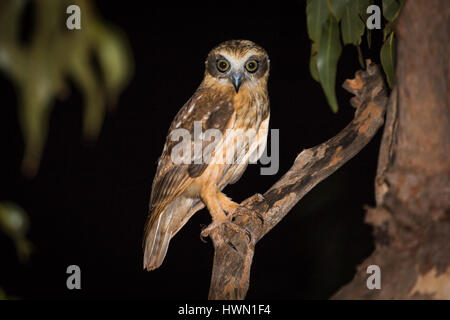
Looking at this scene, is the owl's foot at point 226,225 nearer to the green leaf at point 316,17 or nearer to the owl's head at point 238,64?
the owl's head at point 238,64

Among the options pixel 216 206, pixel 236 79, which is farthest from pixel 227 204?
pixel 236 79

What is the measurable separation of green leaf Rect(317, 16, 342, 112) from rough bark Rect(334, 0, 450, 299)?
0.24 meters

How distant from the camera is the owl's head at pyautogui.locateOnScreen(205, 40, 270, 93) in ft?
7.33

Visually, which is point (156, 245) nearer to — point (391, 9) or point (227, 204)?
point (227, 204)

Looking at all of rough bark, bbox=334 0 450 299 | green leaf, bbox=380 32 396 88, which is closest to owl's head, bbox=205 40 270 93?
green leaf, bbox=380 32 396 88

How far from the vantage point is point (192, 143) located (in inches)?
84.2

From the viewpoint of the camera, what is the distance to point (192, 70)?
358 cm

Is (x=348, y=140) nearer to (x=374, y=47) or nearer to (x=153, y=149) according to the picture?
(x=374, y=47)

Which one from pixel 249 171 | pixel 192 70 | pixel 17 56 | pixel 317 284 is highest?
pixel 192 70

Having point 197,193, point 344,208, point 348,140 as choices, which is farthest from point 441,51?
point 344,208

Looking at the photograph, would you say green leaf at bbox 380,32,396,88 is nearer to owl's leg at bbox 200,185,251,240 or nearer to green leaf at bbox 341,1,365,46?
green leaf at bbox 341,1,365,46

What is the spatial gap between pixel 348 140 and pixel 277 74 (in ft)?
6.07

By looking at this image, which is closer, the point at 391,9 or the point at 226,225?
the point at 391,9

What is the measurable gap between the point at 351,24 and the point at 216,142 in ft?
2.55
